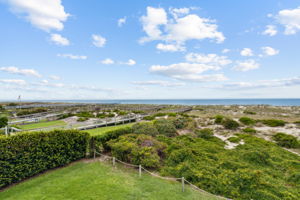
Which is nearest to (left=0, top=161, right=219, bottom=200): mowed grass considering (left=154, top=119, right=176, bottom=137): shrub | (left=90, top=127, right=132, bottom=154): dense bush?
(left=90, top=127, right=132, bottom=154): dense bush

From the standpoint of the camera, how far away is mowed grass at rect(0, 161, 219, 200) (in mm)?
5664

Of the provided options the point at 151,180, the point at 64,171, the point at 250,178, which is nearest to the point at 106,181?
the point at 151,180

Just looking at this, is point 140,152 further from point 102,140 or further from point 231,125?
point 231,125

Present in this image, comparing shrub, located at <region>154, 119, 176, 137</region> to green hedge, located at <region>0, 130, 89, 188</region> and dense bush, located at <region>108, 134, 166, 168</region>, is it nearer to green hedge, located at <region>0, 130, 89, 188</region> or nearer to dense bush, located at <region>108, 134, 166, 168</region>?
dense bush, located at <region>108, 134, 166, 168</region>

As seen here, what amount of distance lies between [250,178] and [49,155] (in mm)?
9777

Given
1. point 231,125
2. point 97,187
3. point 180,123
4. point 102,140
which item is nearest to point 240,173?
point 97,187

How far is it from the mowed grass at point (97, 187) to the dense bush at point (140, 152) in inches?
30.1

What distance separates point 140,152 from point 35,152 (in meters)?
5.22

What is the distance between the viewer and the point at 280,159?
9.67 meters

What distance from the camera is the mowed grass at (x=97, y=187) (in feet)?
18.6

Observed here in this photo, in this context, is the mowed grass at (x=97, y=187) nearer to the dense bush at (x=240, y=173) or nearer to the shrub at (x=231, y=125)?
the dense bush at (x=240, y=173)

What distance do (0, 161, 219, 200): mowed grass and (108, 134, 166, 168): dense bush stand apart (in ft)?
2.51

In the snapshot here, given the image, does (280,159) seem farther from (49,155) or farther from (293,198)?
(49,155)

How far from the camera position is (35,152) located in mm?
7082
